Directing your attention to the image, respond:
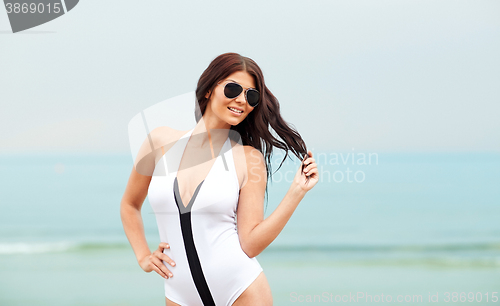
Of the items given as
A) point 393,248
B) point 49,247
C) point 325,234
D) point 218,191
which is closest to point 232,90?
point 218,191

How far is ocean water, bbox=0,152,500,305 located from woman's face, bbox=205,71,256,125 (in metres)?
5.57

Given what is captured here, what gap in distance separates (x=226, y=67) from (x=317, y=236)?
9.36m

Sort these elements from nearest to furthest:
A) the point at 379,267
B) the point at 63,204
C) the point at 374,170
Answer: the point at 379,267 < the point at 63,204 < the point at 374,170

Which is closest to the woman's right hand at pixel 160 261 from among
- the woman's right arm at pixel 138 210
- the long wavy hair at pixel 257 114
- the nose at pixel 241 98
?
the woman's right arm at pixel 138 210

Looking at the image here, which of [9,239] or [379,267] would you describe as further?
[9,239]

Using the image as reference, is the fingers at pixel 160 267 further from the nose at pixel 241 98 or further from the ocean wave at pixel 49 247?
the ocean wave at pixel 49 247

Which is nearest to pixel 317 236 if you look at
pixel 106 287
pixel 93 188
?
pixel 106 287

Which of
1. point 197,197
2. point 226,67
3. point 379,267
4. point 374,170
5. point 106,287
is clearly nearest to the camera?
point 197,197

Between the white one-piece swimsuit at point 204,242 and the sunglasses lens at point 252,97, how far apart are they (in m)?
0.39

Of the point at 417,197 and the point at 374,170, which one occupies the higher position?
the point at 374,170

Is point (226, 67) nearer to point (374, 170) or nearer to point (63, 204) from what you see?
point (63, 204)

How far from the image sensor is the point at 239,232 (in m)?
2.09

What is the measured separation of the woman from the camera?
6.53 ft

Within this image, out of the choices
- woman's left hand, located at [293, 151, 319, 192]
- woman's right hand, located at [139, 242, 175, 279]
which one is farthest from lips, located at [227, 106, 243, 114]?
woman's right hand, located at [139, 242, 175, 279]
